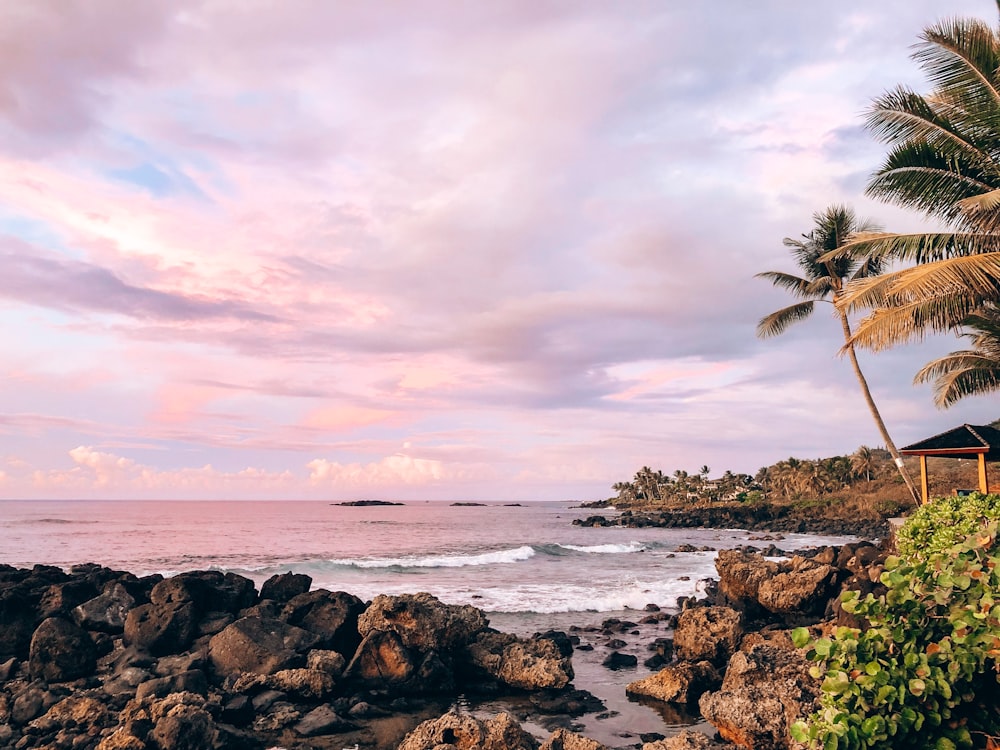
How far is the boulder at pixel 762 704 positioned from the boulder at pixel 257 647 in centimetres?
798

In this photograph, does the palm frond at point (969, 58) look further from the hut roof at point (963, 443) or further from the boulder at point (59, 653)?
the boulder at point (59, 653)

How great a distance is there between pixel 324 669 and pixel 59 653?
5503mm

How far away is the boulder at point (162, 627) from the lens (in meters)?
14.6

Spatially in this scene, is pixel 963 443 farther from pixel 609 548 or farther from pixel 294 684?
pixel 609 548

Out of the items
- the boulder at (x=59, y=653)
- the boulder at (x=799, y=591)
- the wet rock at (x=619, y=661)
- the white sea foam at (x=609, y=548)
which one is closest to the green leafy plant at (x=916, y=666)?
the wet rock at (x=619, y=661)

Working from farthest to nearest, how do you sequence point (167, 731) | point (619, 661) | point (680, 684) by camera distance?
point (619, 661), point (680, 684), point (167, 731)

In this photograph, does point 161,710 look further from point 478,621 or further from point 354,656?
point 478,621

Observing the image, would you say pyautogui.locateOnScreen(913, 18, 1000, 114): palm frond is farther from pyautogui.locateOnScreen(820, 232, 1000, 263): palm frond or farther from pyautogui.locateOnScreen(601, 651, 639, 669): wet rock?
pyautogui.locateOnScreen(601, 651, 639, 669): wet rock

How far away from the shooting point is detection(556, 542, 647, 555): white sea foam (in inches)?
2057

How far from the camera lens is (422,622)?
14.6 meters

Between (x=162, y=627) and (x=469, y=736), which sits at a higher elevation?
(x=162, y=627)

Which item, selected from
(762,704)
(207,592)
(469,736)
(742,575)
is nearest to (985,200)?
(762,704)

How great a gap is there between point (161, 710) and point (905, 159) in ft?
67.4

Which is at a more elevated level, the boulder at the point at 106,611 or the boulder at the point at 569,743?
the boulder at the point at 106,611
